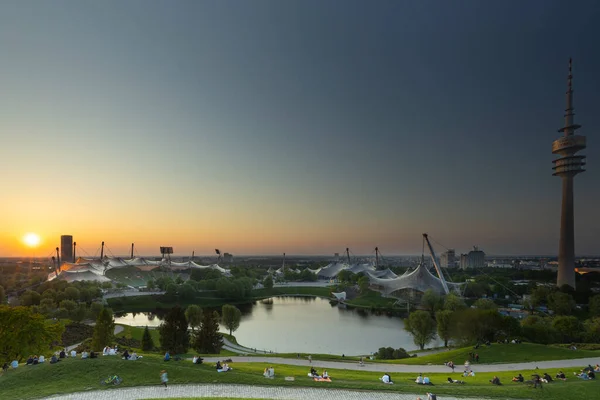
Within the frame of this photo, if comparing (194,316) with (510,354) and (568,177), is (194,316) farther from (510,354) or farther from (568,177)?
(568,177)

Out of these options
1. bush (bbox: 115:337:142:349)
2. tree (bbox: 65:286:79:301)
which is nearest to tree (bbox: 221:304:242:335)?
bush (bbox: 115:337:142:349)

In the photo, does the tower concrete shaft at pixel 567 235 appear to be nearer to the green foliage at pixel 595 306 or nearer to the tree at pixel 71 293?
the green foliage at pixel 595 306

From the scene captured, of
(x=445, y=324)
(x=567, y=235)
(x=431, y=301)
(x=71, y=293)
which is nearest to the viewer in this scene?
(x=445, y=324)

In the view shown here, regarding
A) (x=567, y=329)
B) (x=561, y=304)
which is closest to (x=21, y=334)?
(x=567, y=329)

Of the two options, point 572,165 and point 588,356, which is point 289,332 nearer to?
point 588,356

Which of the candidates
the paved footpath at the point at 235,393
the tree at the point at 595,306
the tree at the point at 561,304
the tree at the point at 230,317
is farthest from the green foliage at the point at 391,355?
the tree at the point at 595,306

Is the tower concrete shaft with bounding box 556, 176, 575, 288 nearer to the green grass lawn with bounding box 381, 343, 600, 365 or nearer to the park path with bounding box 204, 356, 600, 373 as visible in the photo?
the green grass lawn with bounding box 381, 343, 600, 365

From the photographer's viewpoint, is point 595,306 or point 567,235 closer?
point 595,306
